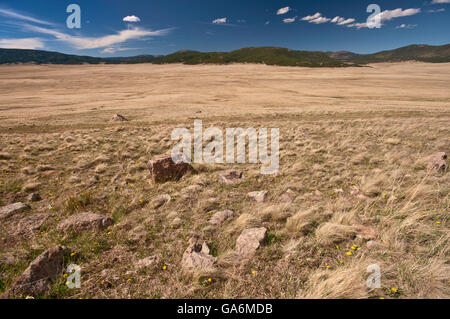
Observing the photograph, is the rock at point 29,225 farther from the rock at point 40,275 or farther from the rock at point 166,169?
the rock at point 166,169

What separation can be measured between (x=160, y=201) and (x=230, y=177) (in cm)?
262

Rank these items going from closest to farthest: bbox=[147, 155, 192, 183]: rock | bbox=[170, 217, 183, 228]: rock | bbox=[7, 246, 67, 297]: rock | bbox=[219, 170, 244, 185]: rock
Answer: bbox=[7, 246, 67, 297]: rock → bbox=[170, 217, 183, 228]: rock → bbox=[219, 170, 244, 185]: rock → bbox=[147, 155, 192, 183]: rock

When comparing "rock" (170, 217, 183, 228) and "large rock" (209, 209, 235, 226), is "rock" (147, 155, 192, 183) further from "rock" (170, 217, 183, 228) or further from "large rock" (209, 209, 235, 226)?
"large rock" (209, 209, 235, 226)

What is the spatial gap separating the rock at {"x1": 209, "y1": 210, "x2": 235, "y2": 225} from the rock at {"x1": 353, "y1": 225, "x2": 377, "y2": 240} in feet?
8.86

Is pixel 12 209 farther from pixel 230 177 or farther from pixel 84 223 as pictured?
pixel 230 177

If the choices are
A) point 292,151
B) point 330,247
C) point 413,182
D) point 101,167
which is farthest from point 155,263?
point 292,151

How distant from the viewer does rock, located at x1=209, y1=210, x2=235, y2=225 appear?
4.94m

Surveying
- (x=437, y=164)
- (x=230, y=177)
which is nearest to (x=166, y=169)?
(x=230, y=177)

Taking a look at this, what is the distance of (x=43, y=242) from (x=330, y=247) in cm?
577

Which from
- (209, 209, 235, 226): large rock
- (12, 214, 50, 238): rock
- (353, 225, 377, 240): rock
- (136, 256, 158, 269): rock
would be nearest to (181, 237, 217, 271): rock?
(136, 256, 158, 269): rock

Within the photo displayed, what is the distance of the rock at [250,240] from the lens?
3.93m

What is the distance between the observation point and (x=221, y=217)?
16.7 ft

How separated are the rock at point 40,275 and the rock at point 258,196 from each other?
442 centimetres

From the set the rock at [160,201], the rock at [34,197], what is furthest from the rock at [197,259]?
the rock at [34,197]
